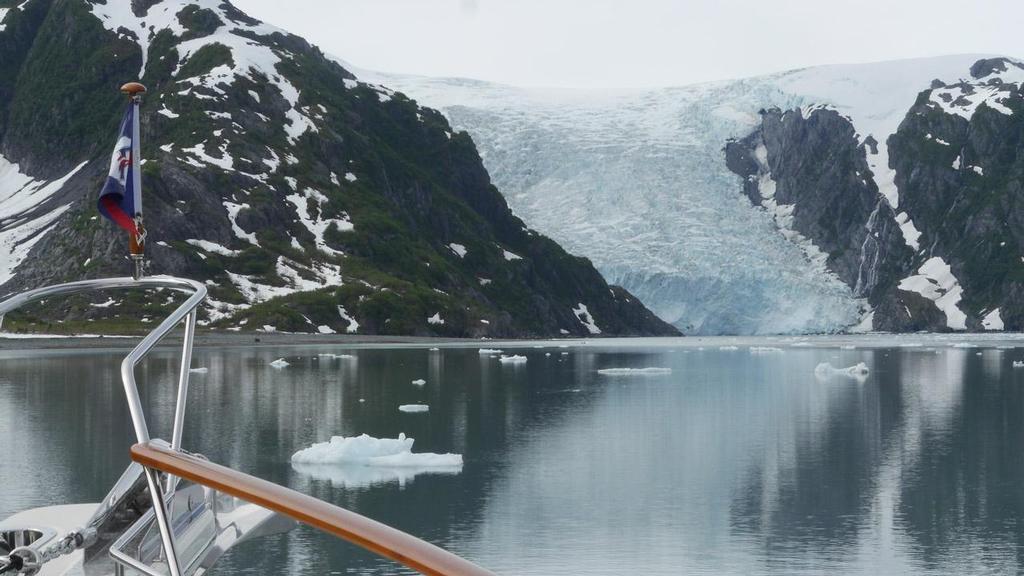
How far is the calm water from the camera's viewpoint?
2567cm

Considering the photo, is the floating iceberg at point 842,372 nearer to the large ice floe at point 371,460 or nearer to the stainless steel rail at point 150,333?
the large ice floe at point 371,460

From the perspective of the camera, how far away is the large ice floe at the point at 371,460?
35.8 m

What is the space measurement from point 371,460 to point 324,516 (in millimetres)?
29213

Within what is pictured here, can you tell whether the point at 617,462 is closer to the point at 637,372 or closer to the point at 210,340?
the point at 637,372

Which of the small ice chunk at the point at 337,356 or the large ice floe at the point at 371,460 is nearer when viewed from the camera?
the large ice floe at the point at 371,460

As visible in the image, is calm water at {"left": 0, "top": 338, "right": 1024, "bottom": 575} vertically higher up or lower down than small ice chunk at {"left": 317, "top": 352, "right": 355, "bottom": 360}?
higher up

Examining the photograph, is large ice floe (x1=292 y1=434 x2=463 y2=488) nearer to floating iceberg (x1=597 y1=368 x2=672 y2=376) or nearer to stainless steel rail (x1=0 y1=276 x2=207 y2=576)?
stainless steel rail (x1=0 y1=276 x2=207 y2=576)

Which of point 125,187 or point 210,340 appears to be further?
point 210,340

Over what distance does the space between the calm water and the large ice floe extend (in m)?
0.75

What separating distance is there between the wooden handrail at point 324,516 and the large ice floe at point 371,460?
88.9ft

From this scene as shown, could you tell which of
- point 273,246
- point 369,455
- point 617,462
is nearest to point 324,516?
point 369,455

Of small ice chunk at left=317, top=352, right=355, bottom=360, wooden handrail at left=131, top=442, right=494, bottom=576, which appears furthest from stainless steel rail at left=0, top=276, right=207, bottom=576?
small ice chunk at left=317, top=352, right=355, bottom=360

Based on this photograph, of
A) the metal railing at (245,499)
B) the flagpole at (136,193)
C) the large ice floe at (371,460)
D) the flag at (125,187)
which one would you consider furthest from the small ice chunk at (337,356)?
the metal railing at (245,499)

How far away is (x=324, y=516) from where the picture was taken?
7109mm
